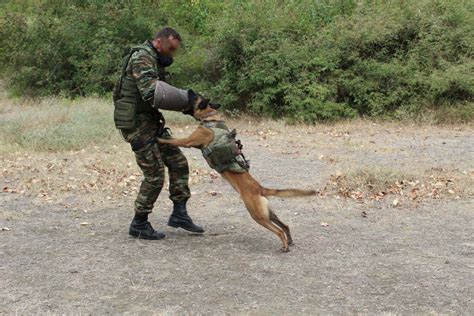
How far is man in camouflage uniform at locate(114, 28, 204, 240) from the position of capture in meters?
5.01

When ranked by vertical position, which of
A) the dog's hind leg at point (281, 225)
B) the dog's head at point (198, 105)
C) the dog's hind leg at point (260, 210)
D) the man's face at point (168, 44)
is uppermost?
the man's face at point (168, 44)

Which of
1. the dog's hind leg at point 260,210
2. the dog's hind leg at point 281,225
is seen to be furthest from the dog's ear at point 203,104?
the dog's hind leg at point 281,225

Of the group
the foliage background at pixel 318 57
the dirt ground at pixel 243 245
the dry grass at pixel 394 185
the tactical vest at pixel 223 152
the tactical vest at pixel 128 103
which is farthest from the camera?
the foliage background at pixel 318 57

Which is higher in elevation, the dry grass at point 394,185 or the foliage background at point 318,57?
the foliage background at point 318,57


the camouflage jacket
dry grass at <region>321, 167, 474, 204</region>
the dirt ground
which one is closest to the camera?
the dirt ground

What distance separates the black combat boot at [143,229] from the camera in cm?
552

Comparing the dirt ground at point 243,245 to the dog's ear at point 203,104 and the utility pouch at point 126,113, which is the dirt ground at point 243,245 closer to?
the utility pouch at point 126,113

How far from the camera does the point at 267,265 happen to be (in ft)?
15.9

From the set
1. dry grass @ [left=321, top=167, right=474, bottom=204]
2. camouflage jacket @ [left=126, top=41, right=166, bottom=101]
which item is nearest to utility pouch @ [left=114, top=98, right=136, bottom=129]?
camouflage jacket @ [left=126, top=41, right=166, bottom=101]

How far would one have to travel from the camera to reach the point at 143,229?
5.54m

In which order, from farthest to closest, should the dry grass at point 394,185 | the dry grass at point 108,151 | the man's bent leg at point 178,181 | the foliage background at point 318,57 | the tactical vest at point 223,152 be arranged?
the foliage background at point 318,57
the dry grass at point 108,151
the dry grass at point 394,185
the man's bent leg at point 178,181
the tactical vest at point 223,152

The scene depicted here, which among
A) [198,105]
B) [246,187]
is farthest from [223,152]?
[198,105]

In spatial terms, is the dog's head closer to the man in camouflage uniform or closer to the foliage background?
the man in camouflage uniform

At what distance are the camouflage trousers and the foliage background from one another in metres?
8.58
